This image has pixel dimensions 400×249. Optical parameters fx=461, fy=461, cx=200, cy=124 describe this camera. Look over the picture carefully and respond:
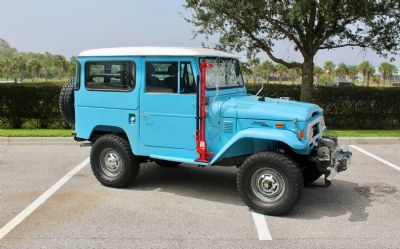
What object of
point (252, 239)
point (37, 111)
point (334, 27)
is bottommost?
point (252, 239)

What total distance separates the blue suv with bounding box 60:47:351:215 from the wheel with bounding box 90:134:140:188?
0.05 ft

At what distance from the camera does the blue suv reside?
19.0 feet

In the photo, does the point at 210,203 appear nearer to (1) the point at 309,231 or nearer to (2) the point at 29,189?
(1) the point at 309,231

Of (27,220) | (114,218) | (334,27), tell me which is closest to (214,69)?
(114,218)

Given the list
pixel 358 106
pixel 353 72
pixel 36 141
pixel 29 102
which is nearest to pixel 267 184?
pixel 36 141

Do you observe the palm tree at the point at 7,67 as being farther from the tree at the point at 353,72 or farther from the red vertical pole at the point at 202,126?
the red vertical pole at the point at 202,126

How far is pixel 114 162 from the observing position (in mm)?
6977

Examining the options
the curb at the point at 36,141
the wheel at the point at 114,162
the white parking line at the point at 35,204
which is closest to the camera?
the white parking line at the point at 35,204

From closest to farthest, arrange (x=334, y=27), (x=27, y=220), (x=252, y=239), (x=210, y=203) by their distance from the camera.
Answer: (x=252, y=239) → (x=27, y=220) → (x=210, y=203) → (x=334, y=27)

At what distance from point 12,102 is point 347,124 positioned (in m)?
9.75

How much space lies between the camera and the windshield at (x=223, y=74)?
20.9 feet

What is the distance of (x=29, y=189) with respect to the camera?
274 inches

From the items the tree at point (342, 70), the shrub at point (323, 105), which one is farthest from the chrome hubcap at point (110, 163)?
the tree at point (342, 70)

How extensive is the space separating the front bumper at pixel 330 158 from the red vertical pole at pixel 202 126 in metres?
1.45
